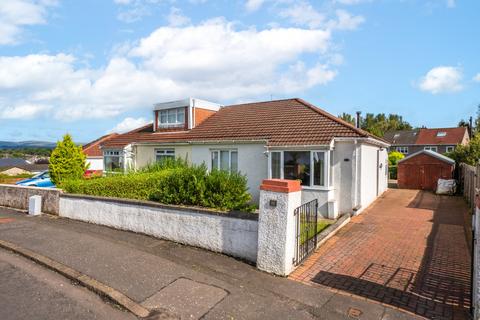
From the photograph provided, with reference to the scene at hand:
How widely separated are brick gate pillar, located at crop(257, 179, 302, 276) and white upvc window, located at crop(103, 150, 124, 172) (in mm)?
15881

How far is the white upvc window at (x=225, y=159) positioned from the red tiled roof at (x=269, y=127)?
0.67 m

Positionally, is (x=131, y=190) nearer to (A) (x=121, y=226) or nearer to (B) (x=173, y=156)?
(A) (x=121, y=226)

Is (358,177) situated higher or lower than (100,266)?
higher

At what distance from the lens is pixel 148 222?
8.85 meters

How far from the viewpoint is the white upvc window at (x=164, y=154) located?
1759 cm

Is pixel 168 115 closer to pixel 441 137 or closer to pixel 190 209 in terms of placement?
pixel 190 209

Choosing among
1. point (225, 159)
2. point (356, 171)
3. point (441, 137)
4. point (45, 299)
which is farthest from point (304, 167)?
point (441, 137)

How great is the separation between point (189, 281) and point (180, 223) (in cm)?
238

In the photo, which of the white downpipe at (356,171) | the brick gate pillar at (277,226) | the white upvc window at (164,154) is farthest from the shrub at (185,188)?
the white upvc window at (164,154)

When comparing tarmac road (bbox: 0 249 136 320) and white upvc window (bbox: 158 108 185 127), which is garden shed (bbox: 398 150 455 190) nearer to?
white upvc window (bbox: 158 108 185 127)

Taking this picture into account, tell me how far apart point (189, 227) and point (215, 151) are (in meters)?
7.94

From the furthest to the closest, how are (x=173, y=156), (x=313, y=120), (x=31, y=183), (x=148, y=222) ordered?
(x=31, y=183), (x=173, y=156), (x=313, y=120), (x=148, y=222)

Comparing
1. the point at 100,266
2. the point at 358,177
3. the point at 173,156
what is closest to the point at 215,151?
the point at 173,156

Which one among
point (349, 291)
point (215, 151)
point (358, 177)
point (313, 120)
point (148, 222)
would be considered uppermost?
point (313, 120)
